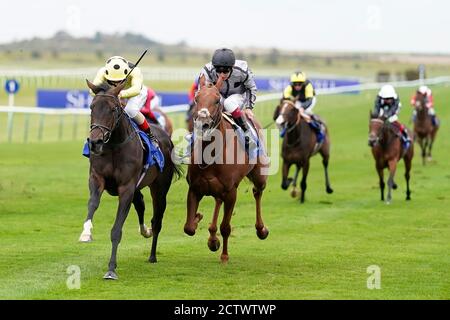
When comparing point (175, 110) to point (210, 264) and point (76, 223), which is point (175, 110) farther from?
point (210, 264)

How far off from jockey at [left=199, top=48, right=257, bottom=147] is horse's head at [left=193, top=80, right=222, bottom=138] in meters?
0.34

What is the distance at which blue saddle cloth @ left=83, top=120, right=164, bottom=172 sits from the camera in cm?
1209

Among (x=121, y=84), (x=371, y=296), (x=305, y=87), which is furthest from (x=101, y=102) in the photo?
(x=305, y=87)

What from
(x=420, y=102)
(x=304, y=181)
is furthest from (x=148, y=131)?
(x=420, y=102)

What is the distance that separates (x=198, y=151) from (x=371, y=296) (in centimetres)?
265

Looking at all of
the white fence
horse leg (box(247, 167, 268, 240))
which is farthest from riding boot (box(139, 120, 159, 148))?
the white fence

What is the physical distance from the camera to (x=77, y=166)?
27.3 meters

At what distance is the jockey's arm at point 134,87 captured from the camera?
461 inches

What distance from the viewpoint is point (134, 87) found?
11867mm

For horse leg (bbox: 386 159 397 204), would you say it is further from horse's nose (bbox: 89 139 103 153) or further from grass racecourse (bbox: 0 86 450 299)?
horse's nose (bbox: 89 139 103 153)

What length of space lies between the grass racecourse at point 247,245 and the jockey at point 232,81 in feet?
4.74

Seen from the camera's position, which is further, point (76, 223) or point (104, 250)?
point (76, 223)
